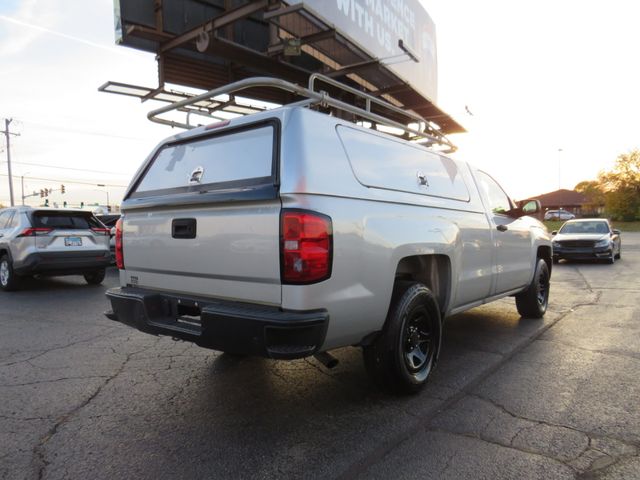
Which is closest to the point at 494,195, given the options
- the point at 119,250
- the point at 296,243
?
the point at 296,243

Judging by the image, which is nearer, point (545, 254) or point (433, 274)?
point (433, 274)

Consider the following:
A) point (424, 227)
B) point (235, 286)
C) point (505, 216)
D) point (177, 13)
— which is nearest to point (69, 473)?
point (235, 286)

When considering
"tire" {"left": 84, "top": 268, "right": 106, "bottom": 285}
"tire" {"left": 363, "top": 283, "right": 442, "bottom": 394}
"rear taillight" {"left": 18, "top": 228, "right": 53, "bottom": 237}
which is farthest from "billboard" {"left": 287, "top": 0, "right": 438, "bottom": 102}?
"tire" {"left": 84, "top": 268, "right": 106, "bottom": 285}

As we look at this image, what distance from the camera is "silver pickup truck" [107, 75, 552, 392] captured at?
290 cm

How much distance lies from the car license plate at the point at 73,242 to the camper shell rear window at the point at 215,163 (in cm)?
631

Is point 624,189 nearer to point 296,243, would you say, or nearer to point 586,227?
point 586,227

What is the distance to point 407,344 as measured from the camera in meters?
3.71

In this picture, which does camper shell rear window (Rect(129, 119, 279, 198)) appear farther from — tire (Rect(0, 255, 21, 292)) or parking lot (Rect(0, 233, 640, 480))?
tire (Rect(0, 255, 21, 292))

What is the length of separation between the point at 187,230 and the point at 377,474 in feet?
6.40

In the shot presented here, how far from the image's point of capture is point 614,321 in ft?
20.5

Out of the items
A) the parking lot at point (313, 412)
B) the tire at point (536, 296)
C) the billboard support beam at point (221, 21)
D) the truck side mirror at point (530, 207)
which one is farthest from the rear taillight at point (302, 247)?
the billboard support beam at point (221, 21)

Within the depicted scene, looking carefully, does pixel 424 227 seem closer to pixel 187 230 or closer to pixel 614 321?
pixel 187 230

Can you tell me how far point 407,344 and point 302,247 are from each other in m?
1.36

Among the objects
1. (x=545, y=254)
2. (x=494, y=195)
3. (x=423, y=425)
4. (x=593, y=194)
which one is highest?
(x=593, y=194)
